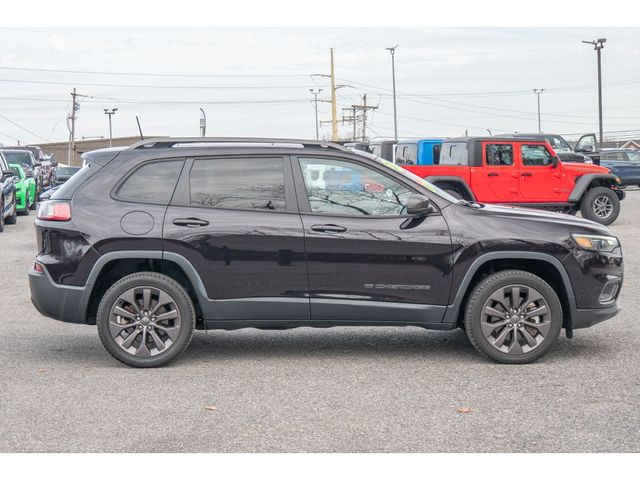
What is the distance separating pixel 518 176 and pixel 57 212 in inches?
587

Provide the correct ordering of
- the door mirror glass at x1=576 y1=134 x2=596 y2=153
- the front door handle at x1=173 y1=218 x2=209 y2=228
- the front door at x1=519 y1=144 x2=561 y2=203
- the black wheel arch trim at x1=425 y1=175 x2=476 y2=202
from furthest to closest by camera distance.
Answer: the door mirror glass at x1=576 y1=134 x2=596 y2=153 → the front door at x1=519 y1=144 x2=561 y2=203 → the black wheel arch trim at x1=425 y1=175 x2=476 y2=202 → the front door handle at x1=173 y1=218 x2=209 y2=228

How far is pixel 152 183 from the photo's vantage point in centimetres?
778

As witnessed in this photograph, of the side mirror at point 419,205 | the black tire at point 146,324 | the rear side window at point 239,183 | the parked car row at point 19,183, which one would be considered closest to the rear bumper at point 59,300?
the black tire at point 146,324

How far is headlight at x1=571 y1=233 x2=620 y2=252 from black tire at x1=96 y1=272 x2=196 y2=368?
3030 millimetres

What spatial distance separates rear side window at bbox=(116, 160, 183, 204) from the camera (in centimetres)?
774

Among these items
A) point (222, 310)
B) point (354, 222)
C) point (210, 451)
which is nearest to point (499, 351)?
point (354, 222)

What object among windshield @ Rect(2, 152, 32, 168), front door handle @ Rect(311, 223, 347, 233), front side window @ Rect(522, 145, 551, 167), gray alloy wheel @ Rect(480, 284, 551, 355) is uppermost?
windshield @ Rect(2, 152, 32, 168)

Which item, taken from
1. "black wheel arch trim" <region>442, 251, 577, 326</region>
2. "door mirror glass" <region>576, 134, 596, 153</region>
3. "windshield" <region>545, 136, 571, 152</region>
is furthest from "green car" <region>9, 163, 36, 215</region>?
"door mirror glass" <region>576, 134, 596, 153</region>

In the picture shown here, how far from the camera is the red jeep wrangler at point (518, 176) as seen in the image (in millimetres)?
20859

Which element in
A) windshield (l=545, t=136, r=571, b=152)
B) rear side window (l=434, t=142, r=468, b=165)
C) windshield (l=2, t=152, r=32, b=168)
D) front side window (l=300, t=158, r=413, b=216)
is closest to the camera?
front side window (l=300, t=158, r=413, b=216)

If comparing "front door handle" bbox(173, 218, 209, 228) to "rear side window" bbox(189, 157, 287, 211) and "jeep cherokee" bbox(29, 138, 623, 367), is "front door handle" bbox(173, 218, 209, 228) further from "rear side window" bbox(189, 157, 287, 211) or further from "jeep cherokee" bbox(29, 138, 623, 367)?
"rear side window" bbox(189, 157, 287, 211)

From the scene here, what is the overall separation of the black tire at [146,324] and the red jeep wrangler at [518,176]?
13.3 metres

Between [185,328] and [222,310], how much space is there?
1.02ft

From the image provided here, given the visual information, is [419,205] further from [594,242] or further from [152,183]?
[152,183]
